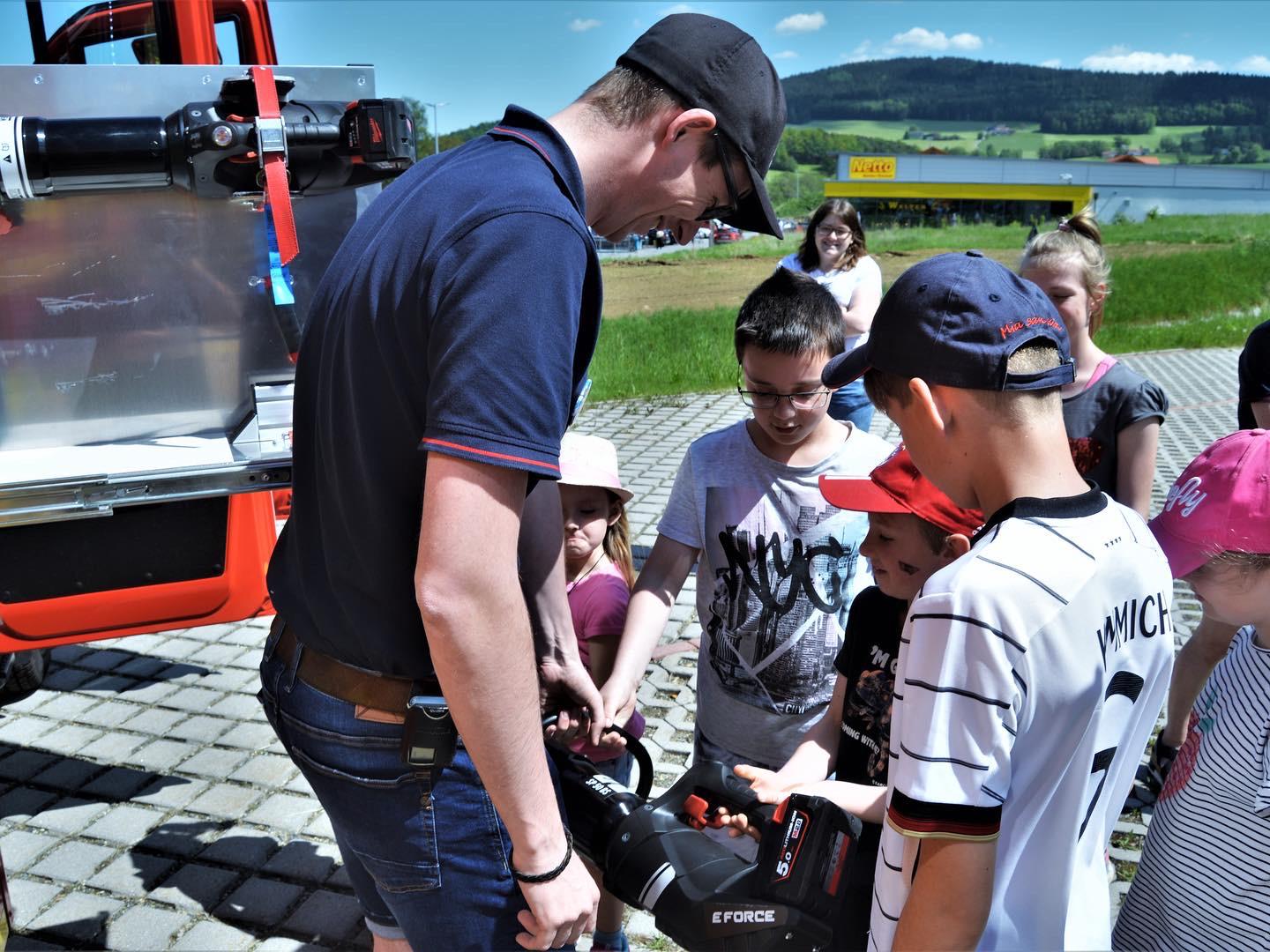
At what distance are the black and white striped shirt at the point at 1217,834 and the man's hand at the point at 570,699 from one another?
1.12 meters

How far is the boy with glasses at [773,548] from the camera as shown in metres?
2.40

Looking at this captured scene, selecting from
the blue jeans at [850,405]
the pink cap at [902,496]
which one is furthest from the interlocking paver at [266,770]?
the blue jeans at [850,405]

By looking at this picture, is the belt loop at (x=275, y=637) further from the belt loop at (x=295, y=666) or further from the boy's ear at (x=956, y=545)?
the boy's ear at (x=956, y=545)

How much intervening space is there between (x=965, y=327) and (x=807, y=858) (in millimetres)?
846

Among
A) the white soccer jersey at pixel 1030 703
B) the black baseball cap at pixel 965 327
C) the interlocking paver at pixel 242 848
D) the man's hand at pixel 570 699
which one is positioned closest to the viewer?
the white soccer jersey at pixel 1030 703

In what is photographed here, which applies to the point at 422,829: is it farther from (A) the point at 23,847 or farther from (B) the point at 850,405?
(B) the point at 850,405

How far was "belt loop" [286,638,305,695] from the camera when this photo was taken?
1646mm

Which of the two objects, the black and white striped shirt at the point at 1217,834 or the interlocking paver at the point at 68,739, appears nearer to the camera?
the black and white striped shirt at the point at 1217,834

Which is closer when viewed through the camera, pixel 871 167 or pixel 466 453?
pixel 466 453

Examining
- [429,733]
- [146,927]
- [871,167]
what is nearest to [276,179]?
[429,733]

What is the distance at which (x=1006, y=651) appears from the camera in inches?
46.4

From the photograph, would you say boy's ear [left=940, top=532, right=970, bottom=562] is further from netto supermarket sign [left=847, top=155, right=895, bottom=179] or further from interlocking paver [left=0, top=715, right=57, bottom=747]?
netto supermarket sign [left=847, top=155, right=895, bottom=179]

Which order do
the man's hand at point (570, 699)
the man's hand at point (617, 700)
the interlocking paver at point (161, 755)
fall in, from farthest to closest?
the interlocking paver at point (161, 755) < the man's hand at point (617, 700) < the man's hand at point (570, 699)

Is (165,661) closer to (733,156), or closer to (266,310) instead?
(266,310)
